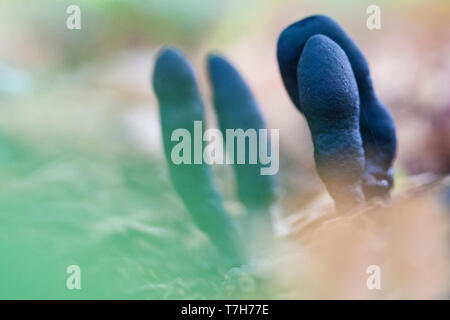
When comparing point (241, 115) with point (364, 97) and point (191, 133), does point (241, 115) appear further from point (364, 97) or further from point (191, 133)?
point (364, 97)

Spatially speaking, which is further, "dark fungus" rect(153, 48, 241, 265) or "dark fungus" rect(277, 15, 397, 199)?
"dark fungus" rect(153, 48, 241, 265)

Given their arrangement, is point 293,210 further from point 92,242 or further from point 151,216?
point 92,242

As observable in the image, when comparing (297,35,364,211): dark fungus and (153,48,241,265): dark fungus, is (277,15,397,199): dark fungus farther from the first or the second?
(153,48,241,265): dark fungus

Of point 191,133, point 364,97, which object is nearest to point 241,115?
point 191,133

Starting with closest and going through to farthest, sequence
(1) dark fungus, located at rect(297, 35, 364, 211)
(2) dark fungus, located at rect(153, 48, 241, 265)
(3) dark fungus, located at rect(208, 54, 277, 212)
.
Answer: (1) dark fungus, located at rect(297, 35, 364, 211) < (2) dark fungus, located at rect(153, 48, 241, 265) < (3) dark fungus, located at rect(208, 54, 277, 212)

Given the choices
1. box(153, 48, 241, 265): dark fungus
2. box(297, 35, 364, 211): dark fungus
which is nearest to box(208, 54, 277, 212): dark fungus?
box(153, 48, 241, 265): dark fungus

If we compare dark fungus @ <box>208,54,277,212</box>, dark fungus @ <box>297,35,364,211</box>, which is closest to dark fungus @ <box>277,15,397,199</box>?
dark fungus @ <box>297,35,364,211</box>

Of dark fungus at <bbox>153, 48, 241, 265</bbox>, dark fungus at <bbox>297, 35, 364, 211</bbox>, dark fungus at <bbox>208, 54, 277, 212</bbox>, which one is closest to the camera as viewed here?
dark fungus at <bbox>297, 35, 364, 211</bbox>

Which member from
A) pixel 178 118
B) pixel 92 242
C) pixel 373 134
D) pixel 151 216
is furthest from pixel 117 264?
pixel 373 134
